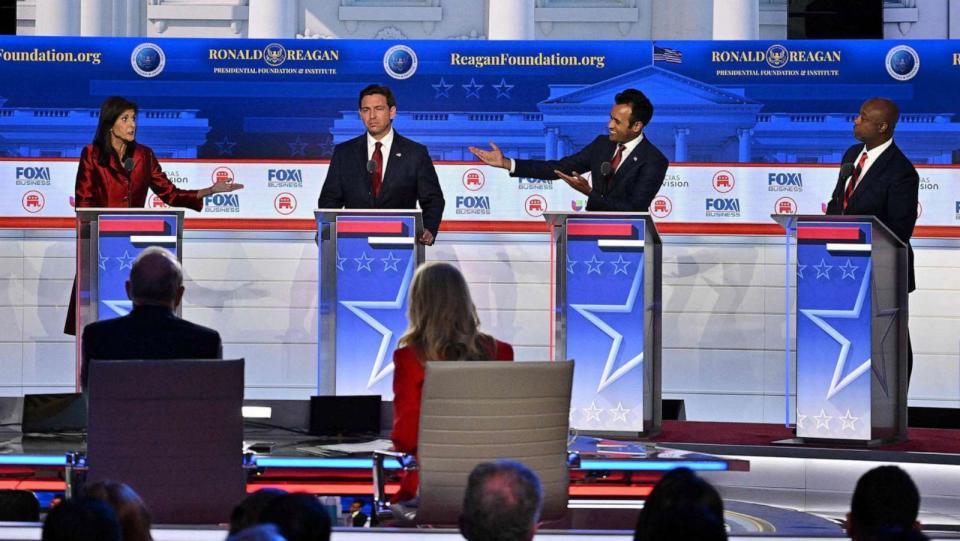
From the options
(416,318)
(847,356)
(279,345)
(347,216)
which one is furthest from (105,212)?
(847,356)

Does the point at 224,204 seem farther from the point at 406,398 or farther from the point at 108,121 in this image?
the point at 406,398

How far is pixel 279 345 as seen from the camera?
802 cm

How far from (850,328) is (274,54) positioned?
3.90 meters

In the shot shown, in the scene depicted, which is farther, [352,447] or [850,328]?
[850,328]

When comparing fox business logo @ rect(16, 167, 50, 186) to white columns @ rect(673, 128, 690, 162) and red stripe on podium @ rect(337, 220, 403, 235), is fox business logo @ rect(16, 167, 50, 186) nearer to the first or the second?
red stripe on podium @ rect(337, 220, 403, 235)

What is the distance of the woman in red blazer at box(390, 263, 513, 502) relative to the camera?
3570 millimetres

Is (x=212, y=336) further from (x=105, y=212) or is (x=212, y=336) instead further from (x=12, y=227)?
(x=12, y=227)

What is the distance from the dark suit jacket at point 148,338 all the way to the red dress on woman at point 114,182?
2.60m

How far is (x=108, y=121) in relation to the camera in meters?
6.45

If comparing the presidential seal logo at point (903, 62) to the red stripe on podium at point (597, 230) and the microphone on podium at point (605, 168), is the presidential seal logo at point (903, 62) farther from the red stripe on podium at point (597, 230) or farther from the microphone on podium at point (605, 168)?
the red stripe on podium at point (597, 230)

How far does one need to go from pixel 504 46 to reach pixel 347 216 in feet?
7.97

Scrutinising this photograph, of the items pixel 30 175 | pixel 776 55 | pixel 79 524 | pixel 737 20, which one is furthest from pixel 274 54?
pixel 79 524

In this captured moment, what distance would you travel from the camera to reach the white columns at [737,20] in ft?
30.6

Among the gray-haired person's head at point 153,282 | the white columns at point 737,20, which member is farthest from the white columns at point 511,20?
the gray-haired person's head at point 153,282
